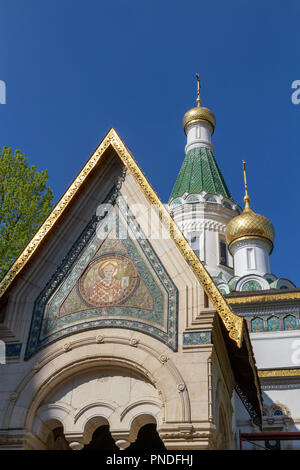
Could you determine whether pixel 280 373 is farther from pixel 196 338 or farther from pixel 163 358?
pixel 163 358

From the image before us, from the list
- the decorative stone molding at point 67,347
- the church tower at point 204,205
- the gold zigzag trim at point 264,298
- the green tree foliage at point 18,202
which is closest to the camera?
the decorative stone molding at point 67,347

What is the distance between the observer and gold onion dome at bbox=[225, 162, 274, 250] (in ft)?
82.9

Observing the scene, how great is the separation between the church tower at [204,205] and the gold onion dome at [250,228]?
3.50 m

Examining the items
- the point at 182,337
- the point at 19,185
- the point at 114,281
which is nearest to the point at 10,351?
the point at 114,281

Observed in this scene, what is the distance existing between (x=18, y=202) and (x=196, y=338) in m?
8.67

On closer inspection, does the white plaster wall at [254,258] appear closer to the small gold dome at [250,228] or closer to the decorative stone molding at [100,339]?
the small gold dome at [250,228]

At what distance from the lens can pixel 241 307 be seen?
814 inches

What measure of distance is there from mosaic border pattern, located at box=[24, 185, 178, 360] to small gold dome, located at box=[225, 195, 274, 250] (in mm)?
16718

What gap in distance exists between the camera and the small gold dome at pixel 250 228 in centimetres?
2528

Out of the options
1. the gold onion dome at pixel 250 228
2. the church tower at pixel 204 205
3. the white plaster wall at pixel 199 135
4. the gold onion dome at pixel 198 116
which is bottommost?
the gold onion dome at pixel 250 228

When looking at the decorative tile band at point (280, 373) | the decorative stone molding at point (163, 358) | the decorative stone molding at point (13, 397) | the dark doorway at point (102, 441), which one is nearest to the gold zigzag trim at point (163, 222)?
the decorative stone molding at point (163, 358)

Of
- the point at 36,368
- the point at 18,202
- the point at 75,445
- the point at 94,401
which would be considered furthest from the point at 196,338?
the point at 18,202

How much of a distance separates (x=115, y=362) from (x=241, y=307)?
13278 millimetres

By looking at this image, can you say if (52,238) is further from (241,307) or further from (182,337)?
(241,307)
